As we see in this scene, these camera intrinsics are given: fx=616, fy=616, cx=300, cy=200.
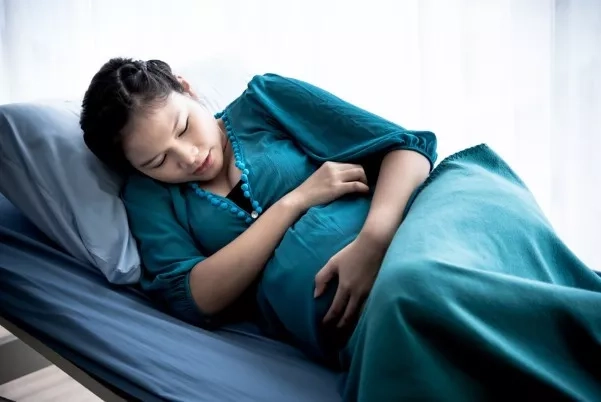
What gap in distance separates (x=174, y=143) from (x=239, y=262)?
22cm

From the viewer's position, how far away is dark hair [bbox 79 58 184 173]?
97 centimetres

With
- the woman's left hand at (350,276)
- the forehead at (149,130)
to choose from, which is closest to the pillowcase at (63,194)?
the forehead at (149,130)

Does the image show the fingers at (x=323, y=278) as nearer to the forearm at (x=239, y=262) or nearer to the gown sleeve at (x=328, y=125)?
the forearm at (x=239, y=262)

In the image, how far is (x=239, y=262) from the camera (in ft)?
3.09

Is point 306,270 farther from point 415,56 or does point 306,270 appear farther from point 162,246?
point 415,56

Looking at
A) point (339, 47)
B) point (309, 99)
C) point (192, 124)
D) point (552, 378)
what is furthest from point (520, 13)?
point (552, 378)

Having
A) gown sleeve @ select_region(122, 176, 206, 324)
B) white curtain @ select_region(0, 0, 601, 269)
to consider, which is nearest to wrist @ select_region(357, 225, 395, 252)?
gown sleeve @ select_region(122, 176, 206, 324)

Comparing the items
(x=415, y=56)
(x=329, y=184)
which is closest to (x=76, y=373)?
(x=329, y=184)

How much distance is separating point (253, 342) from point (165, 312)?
156 millimetres

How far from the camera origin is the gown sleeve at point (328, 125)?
3.36 feet

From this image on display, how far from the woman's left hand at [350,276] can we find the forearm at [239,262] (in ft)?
0.42

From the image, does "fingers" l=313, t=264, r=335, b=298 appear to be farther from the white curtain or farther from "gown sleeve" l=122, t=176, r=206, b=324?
the white curtain

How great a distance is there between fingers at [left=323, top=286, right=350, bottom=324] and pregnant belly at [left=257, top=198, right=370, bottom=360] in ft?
0.05

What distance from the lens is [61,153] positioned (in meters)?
1.05
